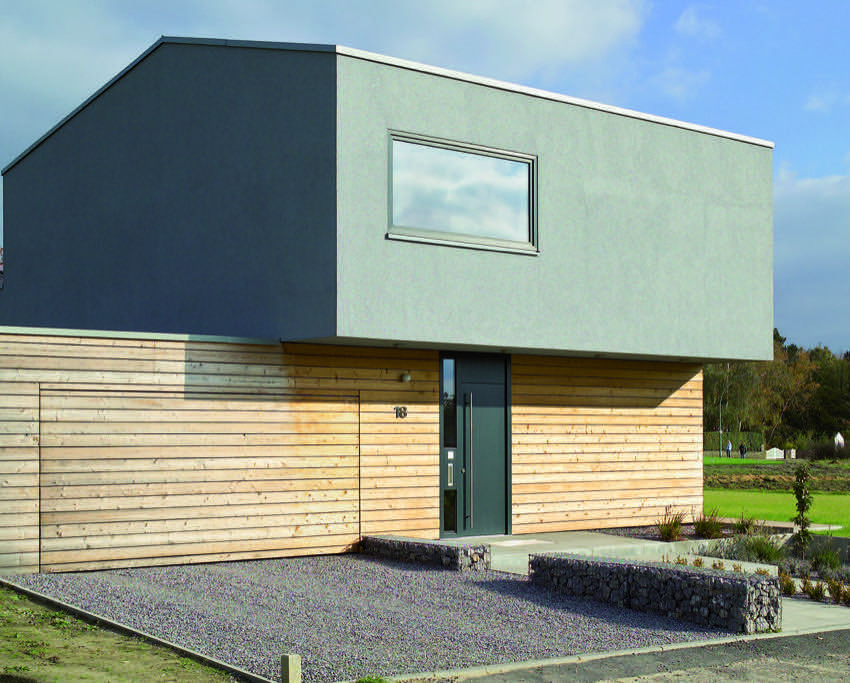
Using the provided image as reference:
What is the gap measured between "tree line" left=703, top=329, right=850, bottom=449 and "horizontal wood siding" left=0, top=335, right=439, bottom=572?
49953 mm

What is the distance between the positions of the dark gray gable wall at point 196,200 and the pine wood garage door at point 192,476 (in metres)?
1.40

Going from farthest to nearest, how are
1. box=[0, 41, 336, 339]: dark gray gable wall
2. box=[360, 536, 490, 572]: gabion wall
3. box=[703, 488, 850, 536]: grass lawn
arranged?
box=[703, 488, 850, 536]: grass lawn, box=[0, 41, 336, 339]: dark gray gable wall, box=[360, 536, 490, 572]: gabion wall

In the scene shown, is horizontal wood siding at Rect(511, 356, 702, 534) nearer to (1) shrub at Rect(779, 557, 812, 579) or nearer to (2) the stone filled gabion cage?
(1) shrub at Rect(779, 557, 812, 579)

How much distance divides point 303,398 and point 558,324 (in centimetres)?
384

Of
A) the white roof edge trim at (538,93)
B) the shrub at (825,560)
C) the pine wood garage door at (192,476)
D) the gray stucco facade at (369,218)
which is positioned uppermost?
the white roof edge trim at (538,93)

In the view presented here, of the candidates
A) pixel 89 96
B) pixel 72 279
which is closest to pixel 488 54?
pixel 89 96

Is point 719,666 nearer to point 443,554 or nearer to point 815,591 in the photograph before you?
point 815,591

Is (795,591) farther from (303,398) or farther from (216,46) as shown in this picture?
(216,46)

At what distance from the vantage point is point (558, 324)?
45.8ft

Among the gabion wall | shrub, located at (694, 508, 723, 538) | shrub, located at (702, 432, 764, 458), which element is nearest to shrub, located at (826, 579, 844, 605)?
the gabion wall

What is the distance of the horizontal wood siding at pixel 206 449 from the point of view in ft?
35.7

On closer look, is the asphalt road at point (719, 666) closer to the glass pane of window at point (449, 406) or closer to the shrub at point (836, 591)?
the shrub at point (836, 591)

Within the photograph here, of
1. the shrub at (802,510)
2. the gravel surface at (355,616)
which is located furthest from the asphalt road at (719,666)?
the shrub at (802,510)

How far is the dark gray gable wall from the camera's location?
12383 mm
